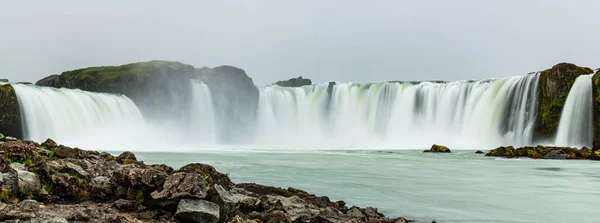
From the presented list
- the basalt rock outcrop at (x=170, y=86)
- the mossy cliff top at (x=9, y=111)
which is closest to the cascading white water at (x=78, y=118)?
the mossy cliff top at (x=9, y=111)

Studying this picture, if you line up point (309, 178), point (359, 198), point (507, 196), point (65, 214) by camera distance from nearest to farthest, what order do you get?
point (65, 214) → point (359, 198) → point (507, 196) → point (309, 178)

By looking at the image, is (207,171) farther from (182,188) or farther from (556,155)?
(556,155)

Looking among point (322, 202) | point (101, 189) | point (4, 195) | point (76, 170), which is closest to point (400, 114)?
point (322, 202)

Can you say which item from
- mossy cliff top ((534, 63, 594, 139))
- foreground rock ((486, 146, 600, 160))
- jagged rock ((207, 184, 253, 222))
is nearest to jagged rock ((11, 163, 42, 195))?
jagged rock ((207, 184, 253, 222))

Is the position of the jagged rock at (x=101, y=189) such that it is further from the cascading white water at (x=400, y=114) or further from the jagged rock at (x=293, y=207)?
the cascading white water at (x=400, y=114)

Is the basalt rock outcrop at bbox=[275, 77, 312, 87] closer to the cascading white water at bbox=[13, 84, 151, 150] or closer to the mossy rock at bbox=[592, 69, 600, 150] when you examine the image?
the cascading white water at bbox=[13, 84, 151, 150]

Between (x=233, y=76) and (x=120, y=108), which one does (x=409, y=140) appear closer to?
(x=233, y=76)

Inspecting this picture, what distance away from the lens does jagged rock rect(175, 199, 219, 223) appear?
5418 mm

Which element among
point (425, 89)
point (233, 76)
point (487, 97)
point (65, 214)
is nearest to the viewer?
point (65, 214)

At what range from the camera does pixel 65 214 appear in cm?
545

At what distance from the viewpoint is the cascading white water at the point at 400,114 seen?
42.7 meters

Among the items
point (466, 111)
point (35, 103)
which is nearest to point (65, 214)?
point (35, 103)

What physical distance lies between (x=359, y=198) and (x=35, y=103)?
3177cm

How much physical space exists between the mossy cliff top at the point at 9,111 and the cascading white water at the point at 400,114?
26924 mm
